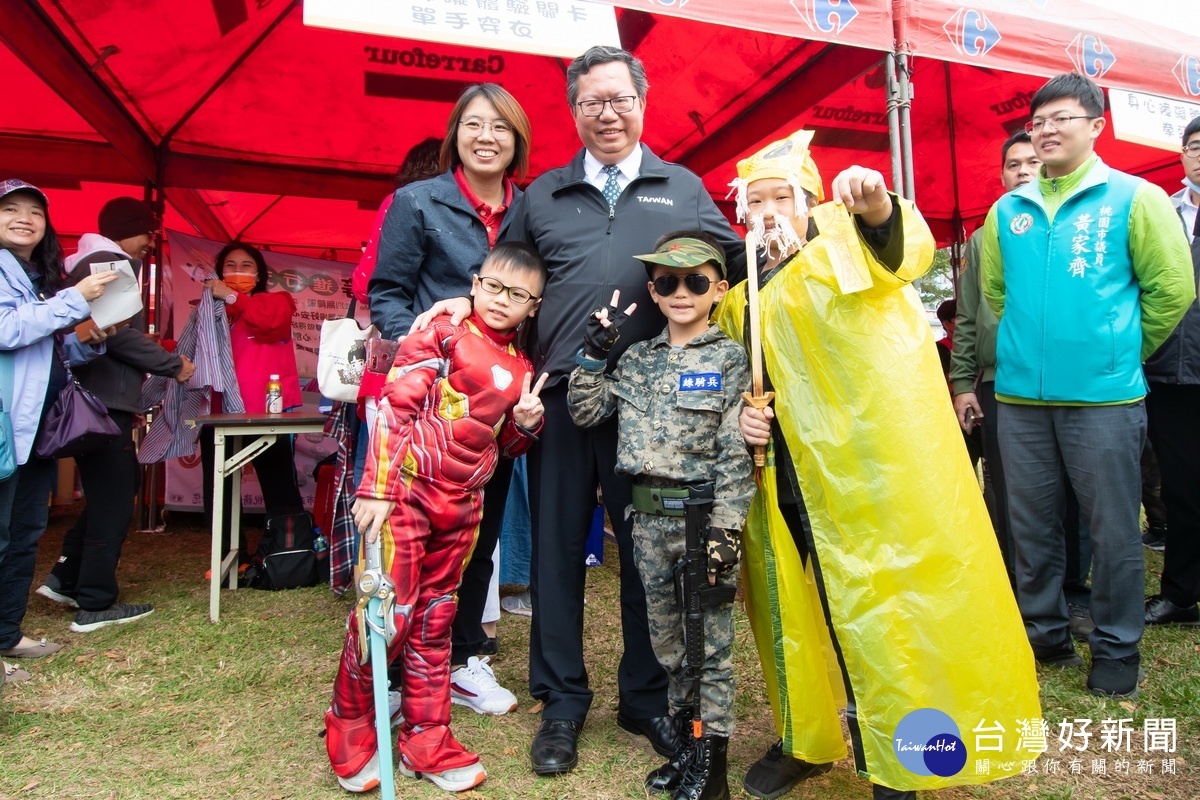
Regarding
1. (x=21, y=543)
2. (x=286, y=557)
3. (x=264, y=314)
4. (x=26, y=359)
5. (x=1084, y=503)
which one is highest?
(x=264, y=314)

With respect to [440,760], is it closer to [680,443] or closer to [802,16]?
[680,443]

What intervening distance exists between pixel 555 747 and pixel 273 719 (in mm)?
966

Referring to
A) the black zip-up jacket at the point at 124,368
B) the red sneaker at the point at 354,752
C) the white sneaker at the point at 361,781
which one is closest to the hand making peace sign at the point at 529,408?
the red sneaker at the point at 354,752

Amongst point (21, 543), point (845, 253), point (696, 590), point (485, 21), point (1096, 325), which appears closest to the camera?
point (845, 253)

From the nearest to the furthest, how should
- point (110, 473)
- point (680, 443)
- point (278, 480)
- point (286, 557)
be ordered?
point (680, 443)
point (110, 473)
point (286, 557)
point (278, 480)

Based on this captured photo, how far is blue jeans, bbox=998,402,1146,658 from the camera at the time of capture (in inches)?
101

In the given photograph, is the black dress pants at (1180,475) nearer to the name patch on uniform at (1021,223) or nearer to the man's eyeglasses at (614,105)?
the name patch on uniform at (1021,223)

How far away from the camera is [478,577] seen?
260 centimetres

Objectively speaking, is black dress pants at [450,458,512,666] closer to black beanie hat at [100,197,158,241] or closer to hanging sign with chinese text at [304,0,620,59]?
hanging sign with chinese text at [304,0,620,59]

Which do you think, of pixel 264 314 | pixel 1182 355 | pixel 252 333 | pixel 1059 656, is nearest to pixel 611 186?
pixel 1059 656

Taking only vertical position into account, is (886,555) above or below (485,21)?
below

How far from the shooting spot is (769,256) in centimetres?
204

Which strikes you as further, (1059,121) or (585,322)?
(1059,121)

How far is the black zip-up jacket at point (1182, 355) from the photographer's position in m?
3.06
